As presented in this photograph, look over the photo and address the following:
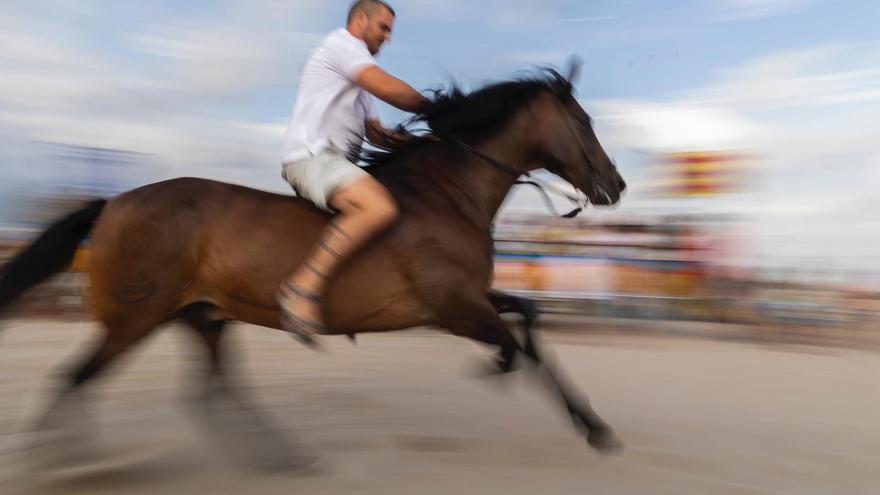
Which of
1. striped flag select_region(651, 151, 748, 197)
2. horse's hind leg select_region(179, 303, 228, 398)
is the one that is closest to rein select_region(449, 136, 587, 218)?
horse's hind leg select_region(179, 303, 228, 398)

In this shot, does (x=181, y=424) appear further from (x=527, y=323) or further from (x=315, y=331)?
(x=527, y=323)

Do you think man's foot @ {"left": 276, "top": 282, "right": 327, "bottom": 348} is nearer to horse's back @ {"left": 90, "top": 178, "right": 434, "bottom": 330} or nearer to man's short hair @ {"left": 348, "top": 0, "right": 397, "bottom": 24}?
horse's back @ {"left": 90, "top": 178, "right": 434, "bottom": 330}

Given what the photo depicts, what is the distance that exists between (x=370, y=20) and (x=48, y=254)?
200 centimetres

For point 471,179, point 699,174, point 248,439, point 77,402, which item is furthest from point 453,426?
point 699,174

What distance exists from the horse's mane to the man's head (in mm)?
421

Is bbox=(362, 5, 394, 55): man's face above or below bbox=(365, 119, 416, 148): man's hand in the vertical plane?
above

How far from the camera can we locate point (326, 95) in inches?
146

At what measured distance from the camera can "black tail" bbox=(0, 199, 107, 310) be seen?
3.94m

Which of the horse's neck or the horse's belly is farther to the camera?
the horse's neck

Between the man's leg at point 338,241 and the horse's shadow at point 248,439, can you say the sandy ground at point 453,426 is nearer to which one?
the horse's shadow at point 248,439

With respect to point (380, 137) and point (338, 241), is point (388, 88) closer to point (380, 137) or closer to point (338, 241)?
point (380, 137)

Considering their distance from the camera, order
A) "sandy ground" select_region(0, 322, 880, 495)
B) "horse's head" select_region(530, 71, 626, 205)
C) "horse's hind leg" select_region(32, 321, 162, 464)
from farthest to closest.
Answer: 1. "horse's head" select_region(530, 71, 626, 205)
2. "sandy ground" select_region(0, 322, 880, 495)
3. "horse's hind leg" select_region(32, 321, 162, 464)

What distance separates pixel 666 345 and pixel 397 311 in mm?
7499

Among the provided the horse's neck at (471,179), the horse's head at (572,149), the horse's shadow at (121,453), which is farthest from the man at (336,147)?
the horse's shadow at (121,453)
